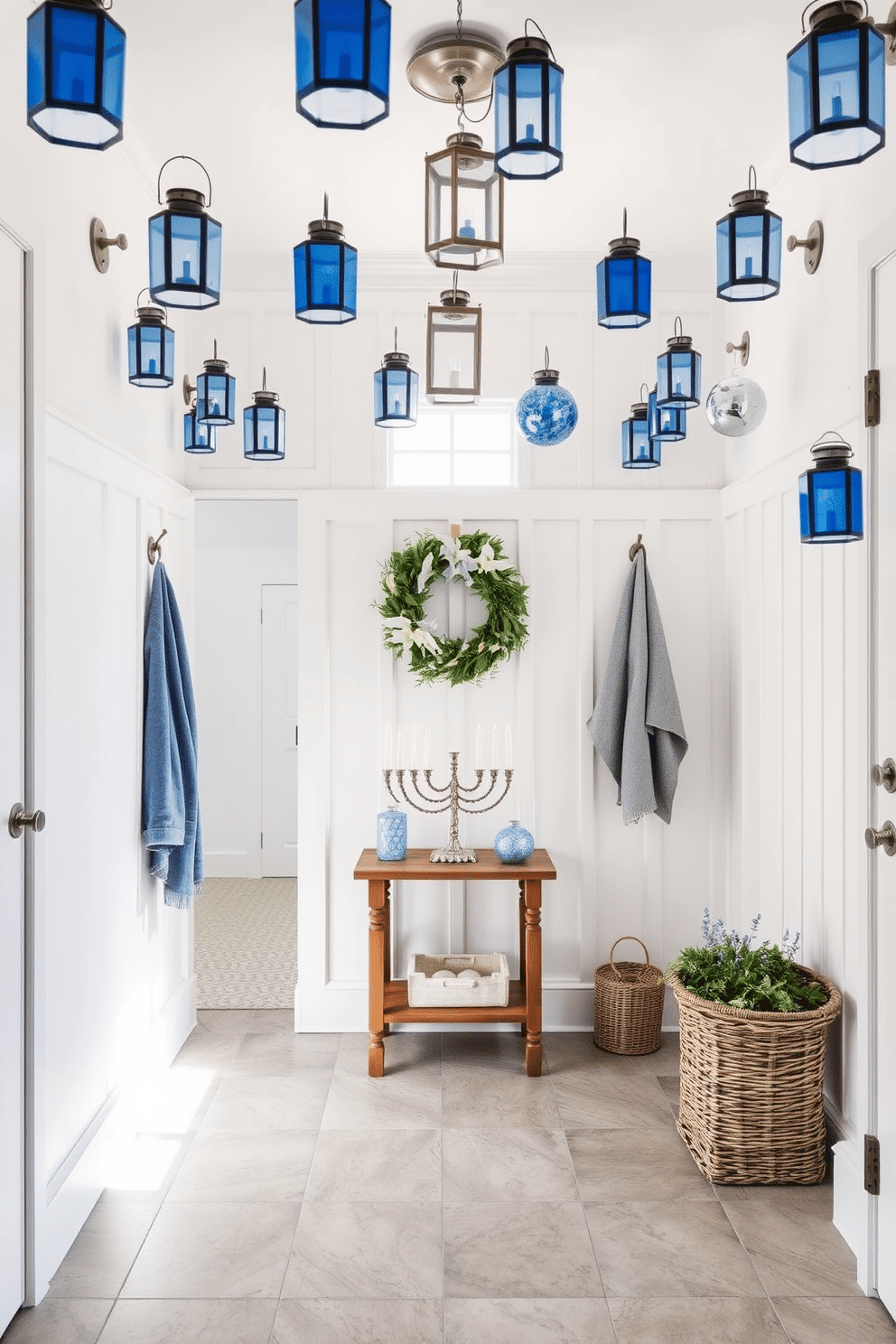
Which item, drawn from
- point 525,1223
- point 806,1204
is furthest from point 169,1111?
point 806,1204

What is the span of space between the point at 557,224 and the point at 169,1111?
3.23m

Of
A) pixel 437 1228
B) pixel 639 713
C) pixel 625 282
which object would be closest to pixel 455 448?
pixel 639 713

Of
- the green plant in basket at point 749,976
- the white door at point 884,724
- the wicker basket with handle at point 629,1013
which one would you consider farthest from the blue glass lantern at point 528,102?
the wicker basket with handle at point 629,1013

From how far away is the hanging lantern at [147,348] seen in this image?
2.84 metres

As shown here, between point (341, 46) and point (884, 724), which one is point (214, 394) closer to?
point (341, 46)

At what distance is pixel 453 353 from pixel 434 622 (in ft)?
3.84

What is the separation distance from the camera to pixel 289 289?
3812mm

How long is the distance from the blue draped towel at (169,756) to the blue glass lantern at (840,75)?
7.67 ft

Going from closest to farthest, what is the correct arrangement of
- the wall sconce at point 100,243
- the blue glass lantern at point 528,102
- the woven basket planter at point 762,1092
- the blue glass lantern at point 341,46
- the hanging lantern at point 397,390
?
the blue glass lantern at point 341,46 < the blue glass lantern at point 528,102 < the woven basket planter at point 762,1092 < the wall sconce at point 100,243 < the hanging lantern at point 397,390

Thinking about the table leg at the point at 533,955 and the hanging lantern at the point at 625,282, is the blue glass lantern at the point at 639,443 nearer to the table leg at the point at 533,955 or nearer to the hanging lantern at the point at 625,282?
the hanging lantern at the point at 625,282

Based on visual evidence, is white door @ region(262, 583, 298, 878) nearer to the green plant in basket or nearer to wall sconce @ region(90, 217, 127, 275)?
wall sconce @ region(90, 217, 127, 275)

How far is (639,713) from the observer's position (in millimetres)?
3576

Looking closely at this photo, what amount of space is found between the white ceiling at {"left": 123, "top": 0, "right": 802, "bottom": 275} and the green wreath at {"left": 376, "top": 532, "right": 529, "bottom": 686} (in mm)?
1135

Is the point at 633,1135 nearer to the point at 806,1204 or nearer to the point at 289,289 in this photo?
the point at 806,1204
